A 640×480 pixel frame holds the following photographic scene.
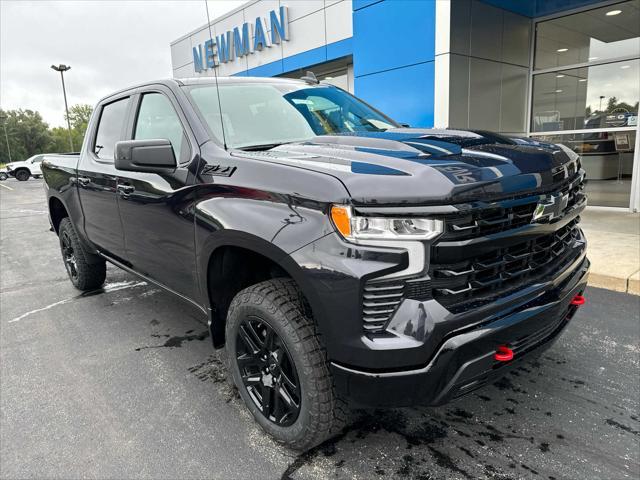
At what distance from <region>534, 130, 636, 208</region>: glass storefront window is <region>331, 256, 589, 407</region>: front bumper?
781 cm

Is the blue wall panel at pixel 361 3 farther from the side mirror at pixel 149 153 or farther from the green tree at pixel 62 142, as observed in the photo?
the green tree at pixel 62 142

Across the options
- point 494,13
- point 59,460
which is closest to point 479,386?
point 59,460

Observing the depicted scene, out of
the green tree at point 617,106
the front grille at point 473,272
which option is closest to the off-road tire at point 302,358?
the front grille at point 473,272

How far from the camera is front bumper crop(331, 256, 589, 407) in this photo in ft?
5.78

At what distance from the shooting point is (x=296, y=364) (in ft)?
6.58

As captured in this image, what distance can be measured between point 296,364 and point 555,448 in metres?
1.35

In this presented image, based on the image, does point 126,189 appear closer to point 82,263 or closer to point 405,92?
point 82,263

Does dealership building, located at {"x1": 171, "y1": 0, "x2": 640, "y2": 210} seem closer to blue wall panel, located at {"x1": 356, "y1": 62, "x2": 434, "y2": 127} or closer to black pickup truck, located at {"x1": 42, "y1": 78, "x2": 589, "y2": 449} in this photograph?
blue wall panel, located at {"x1": 356, "y1": 62, "x2": 434, "y2": 127}

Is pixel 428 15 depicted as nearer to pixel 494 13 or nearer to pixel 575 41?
pixel 494 13

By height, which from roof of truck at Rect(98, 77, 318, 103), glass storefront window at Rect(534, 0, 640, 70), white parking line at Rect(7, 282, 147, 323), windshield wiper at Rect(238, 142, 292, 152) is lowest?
white parking line at Rect(7, 282, 147, 323)

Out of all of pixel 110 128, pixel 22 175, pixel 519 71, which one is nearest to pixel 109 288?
pixel 110 128

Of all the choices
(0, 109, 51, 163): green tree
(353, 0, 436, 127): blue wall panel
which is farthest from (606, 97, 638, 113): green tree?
(0, 109, 51, 163): green tree

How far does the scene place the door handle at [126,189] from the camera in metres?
3.21

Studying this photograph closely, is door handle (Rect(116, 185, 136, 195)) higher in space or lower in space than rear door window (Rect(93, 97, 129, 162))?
lower
